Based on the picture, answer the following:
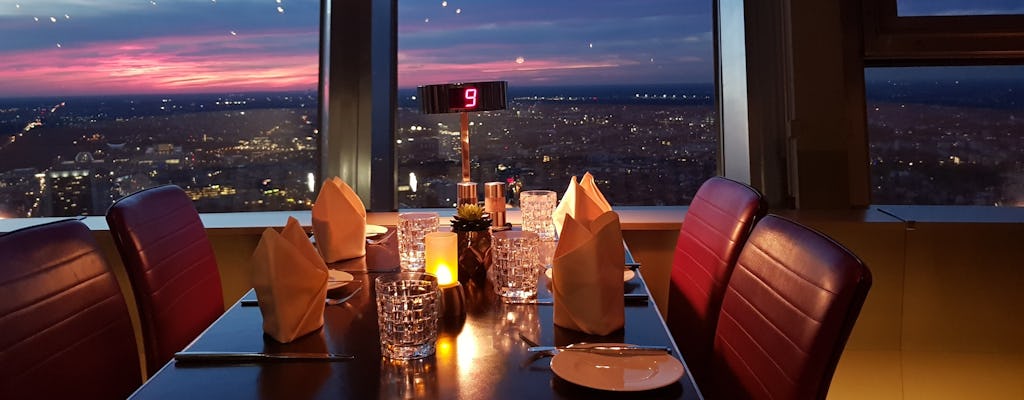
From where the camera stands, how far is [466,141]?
91.6 inches

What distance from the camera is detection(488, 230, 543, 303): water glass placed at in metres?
1.56

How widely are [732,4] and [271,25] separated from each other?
177 centimetres

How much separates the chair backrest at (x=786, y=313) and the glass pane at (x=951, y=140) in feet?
5.55

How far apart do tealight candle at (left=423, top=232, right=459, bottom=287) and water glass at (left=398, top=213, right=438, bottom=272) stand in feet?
0.90

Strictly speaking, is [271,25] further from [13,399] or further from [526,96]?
[13,399]

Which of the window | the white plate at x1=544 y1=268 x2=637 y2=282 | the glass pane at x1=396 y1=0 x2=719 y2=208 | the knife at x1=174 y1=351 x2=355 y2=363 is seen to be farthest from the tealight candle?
the window

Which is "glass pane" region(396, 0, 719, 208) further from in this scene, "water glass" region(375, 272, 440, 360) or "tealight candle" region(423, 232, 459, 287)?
"water glass" region(375, 272, 440, 360)

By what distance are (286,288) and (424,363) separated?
0.32 metres

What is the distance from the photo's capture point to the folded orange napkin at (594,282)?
1362 mm

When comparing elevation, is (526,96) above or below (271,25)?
below

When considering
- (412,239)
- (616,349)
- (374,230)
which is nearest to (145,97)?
(374,230)

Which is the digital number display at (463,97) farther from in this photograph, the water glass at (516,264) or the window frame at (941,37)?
the window frame at (941,37)

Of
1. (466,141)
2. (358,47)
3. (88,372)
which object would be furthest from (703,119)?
(88,372)

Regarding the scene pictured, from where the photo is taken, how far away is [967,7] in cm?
275
